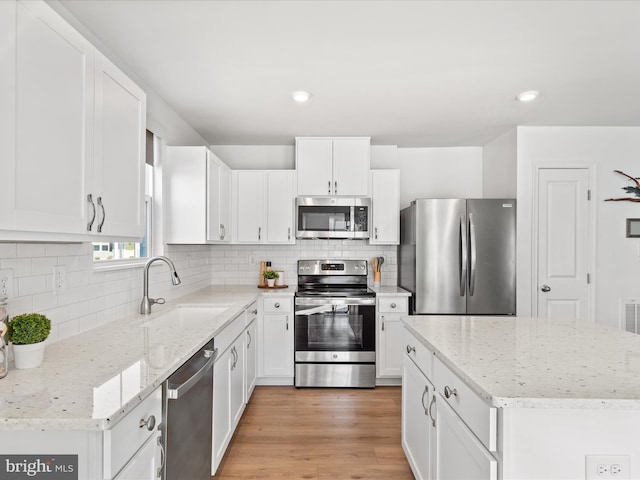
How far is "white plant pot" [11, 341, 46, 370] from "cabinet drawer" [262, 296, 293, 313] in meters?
2.36

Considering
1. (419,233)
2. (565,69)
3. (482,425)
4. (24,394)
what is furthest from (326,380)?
(565,69)

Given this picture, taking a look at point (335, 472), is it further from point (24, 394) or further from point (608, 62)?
point (608, 62)

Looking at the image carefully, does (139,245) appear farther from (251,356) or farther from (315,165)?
(315,165)

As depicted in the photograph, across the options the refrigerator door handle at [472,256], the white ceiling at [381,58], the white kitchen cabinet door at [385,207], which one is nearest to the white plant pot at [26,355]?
the white ceiling at [381,58]

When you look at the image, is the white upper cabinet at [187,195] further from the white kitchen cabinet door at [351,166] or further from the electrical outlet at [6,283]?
the electrical outlet at [6,283]

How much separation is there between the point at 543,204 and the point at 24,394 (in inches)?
158

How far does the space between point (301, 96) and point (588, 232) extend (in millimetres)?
2990

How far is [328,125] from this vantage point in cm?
359

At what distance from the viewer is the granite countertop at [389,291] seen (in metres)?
3.69

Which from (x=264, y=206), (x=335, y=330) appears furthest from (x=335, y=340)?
(x=264, y=206)

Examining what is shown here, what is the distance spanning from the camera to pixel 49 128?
4.18ft

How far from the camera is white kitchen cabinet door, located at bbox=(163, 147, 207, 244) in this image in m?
3.04

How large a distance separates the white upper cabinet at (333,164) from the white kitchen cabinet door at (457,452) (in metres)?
2.56

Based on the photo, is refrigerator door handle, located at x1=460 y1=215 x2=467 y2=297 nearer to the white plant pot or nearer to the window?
the window
